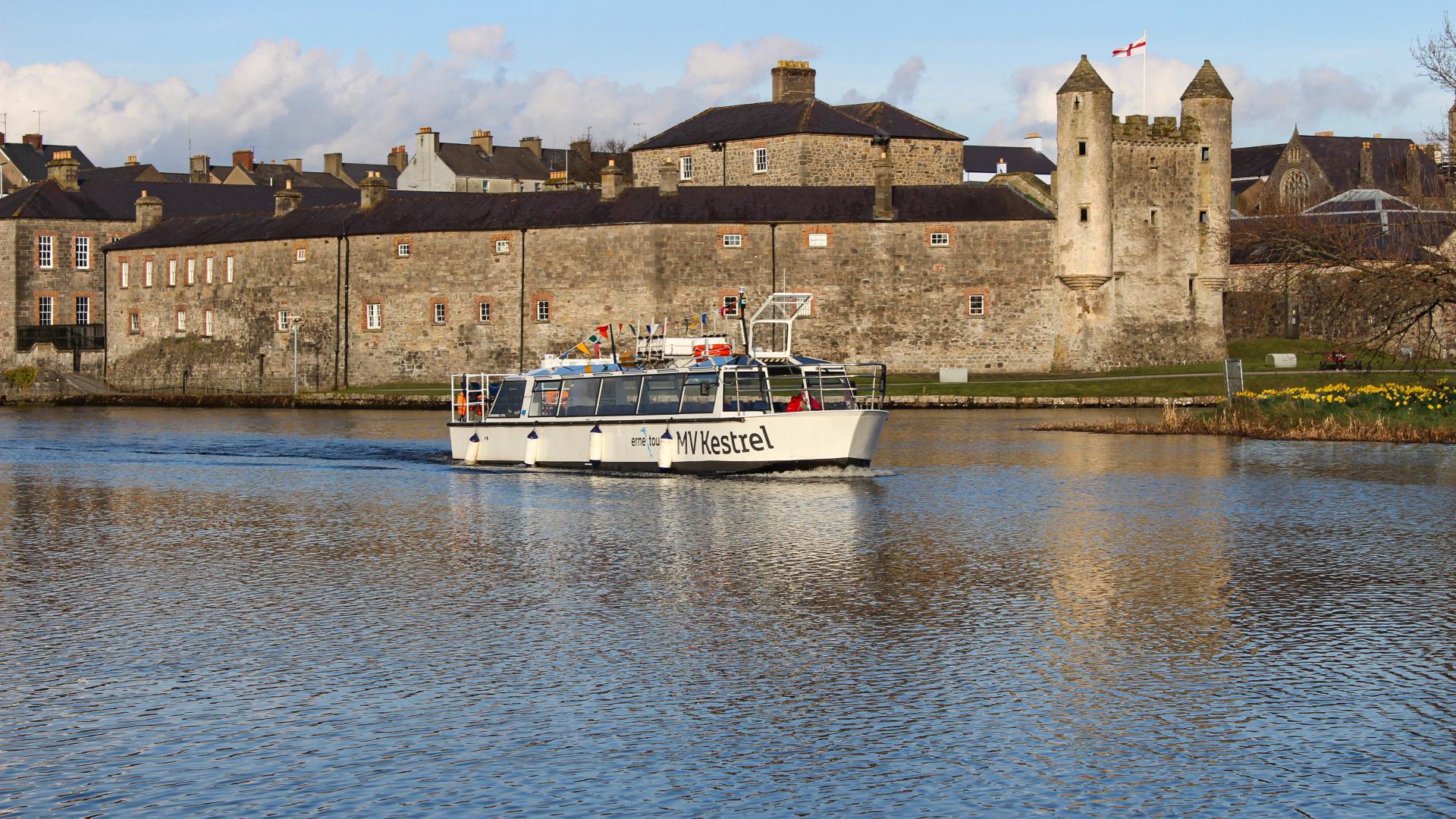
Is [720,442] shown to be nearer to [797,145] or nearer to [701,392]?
[701,392]

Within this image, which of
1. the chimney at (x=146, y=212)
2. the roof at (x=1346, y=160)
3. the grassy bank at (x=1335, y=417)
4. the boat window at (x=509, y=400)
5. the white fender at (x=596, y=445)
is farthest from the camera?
the roof at (x=1346, y=160)

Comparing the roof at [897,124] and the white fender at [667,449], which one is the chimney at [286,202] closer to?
the roof at [897,124]

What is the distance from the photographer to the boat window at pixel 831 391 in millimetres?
32938

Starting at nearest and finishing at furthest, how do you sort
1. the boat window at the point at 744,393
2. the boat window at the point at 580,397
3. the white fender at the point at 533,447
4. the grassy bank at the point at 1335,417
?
1. the boat window at the point at 744,393
2. the boat window at the point at 580,397
3. the white fender at the point at 533,447
4. the grassy bank at the point at 1335,417

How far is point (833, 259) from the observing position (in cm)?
6956

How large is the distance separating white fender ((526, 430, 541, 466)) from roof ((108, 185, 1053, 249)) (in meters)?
35.4

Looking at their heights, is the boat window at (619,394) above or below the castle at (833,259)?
below

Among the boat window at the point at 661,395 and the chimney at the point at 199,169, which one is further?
the chimney at the point at 199,169

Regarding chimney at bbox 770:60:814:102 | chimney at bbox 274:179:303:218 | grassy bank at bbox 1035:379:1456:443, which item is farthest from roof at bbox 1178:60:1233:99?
chimney at bbox 274:179:303:218

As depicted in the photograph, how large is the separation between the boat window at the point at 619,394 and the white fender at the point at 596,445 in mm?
606

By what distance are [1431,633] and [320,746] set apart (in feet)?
31.7

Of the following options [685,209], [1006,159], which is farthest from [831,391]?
[1006,159]

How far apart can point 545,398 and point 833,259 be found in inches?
1379

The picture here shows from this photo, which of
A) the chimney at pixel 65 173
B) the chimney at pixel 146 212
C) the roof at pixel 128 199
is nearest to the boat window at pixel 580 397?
the roof at pixel 128 199
